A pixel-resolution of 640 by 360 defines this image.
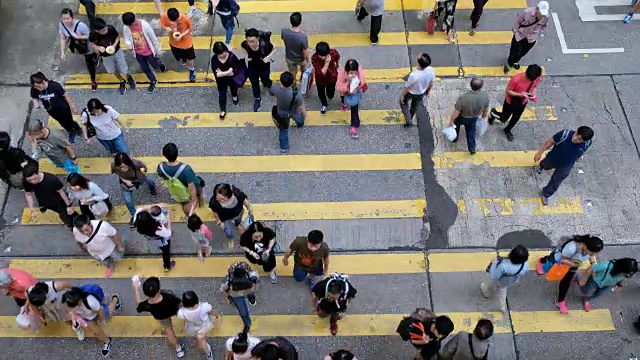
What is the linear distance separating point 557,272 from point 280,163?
447 centimetres

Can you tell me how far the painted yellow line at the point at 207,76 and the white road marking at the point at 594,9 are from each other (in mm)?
2080

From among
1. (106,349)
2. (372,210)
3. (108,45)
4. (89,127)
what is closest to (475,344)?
(372,210)

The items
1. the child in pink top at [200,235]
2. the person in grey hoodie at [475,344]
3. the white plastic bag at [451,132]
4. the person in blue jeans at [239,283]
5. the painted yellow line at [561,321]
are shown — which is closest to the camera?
the person in grey hoodie at [475,344]

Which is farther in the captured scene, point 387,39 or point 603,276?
point 387,39

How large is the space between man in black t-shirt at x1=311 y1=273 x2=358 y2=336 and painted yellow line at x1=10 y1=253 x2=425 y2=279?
4.24 ft

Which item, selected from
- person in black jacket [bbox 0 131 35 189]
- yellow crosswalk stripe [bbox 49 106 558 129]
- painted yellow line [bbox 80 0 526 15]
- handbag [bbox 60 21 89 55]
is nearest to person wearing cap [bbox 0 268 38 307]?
person in black jacket [bbox 0 131 35 189]

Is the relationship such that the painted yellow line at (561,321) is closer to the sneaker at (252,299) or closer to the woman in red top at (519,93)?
the woman in red top at (519,93)

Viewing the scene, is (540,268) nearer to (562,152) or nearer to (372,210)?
(562,152)

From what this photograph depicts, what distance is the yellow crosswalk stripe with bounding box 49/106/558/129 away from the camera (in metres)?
9.75

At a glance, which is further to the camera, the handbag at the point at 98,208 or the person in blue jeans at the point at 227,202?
the handbag at the point at 98,208

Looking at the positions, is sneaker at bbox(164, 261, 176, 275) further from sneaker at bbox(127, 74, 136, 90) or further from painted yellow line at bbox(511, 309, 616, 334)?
painted yellow line at bbox(511, 309, 616, 334)

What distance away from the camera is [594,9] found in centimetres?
1115

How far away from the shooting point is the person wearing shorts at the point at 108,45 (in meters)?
8.95

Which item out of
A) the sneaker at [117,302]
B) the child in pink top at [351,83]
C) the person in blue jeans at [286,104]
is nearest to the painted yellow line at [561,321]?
the child in pink top at [351,83]
